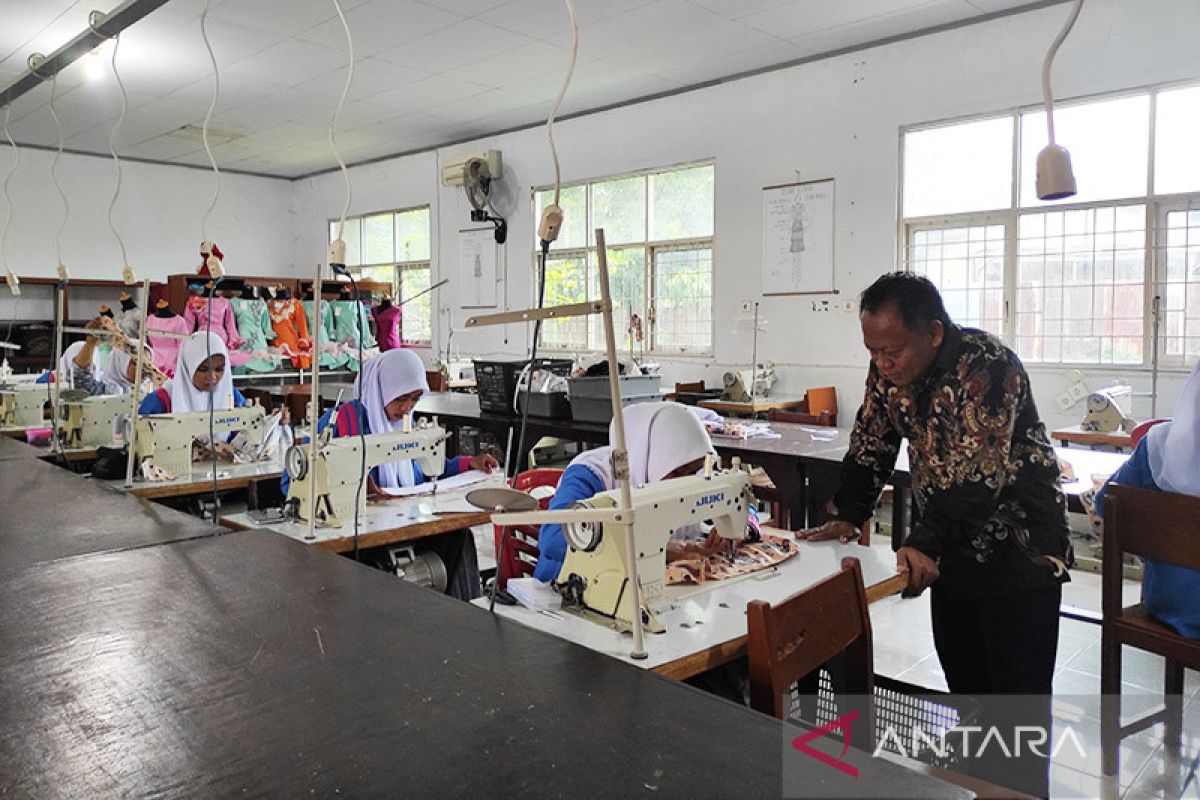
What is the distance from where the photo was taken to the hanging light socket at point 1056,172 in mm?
1389

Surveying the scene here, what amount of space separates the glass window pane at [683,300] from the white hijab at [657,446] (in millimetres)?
4358

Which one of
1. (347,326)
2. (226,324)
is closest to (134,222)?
(226,324)

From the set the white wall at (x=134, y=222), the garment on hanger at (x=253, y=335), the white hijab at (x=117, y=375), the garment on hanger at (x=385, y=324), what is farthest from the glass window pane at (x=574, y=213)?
the white wall at (x=134, y=222)

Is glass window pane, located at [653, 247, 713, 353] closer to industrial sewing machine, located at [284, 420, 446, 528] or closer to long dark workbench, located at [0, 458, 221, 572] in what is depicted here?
industrial sewing machine, located at [284, 420, 446, 528]

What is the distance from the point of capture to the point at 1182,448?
1970mm

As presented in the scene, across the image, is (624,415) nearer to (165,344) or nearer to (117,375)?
(117,375)

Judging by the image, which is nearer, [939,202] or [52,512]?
[52,512]

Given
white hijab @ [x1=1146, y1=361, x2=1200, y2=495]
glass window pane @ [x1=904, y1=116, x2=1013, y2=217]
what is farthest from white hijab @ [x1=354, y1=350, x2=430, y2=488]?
glass window pane @ [x1=904, y1=116, x2=1013, y2=217]

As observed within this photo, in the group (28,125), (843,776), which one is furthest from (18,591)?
(28,125)

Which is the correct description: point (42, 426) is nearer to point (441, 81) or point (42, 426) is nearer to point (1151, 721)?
point (441, 81)

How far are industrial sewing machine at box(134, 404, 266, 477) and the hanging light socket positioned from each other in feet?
8.25

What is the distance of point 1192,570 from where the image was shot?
1987 millimetres

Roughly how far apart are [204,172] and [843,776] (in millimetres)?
9853

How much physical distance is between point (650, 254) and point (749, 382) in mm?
1638
